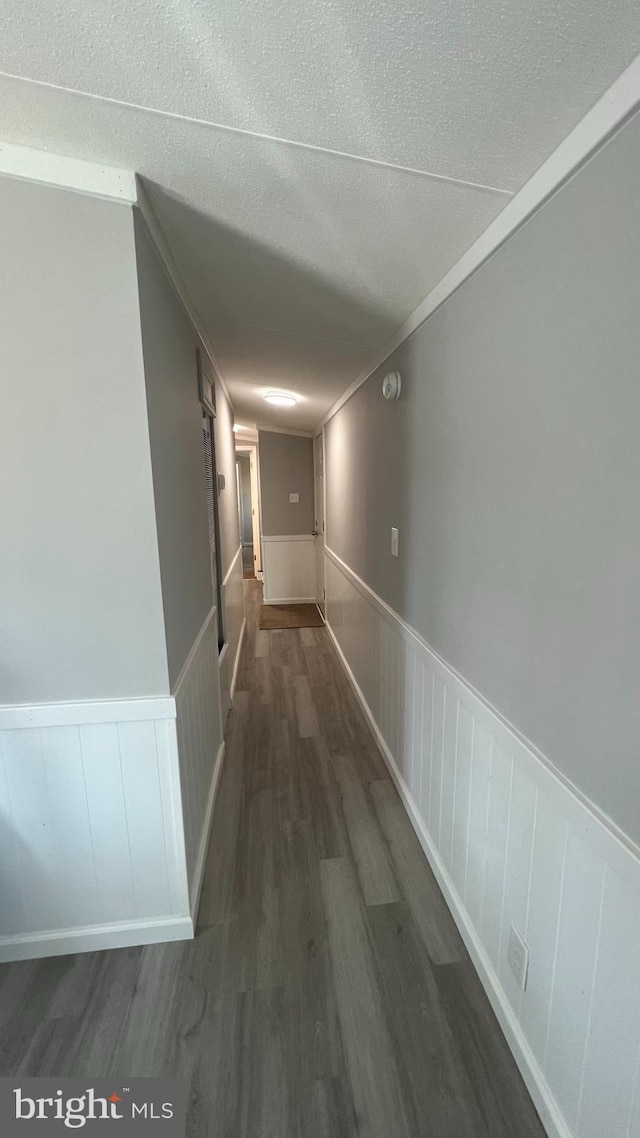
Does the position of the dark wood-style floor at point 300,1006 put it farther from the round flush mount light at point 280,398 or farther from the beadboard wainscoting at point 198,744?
the round flush mount light at point 280,398

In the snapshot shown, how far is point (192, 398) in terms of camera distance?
1908mm

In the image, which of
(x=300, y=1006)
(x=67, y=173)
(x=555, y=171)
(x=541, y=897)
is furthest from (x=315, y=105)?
(x=300, y=1006)

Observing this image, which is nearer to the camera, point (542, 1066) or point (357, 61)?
point (357, 61)

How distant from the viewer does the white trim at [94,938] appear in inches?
54.8

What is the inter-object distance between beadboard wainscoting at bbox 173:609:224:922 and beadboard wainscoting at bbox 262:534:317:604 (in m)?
3.36

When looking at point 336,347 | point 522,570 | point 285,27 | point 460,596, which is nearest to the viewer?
point 285,27

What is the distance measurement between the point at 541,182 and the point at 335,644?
363cm

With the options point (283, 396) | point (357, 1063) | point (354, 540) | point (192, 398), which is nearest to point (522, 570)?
point (357, 1063)

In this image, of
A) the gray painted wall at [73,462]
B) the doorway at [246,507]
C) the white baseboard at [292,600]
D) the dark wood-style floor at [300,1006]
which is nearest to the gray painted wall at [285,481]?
the white baseboard at [292,600]

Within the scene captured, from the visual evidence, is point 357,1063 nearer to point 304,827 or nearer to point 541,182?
point 304,827

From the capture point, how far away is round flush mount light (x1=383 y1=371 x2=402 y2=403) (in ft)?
6.40

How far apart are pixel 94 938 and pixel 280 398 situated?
3.30 metres

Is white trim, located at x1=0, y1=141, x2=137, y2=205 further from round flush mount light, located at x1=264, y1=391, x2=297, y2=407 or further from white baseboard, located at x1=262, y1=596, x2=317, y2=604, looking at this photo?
white baseboard, located at x1=262, y1=596, x2=317, y2=604

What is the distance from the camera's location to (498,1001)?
124cm
